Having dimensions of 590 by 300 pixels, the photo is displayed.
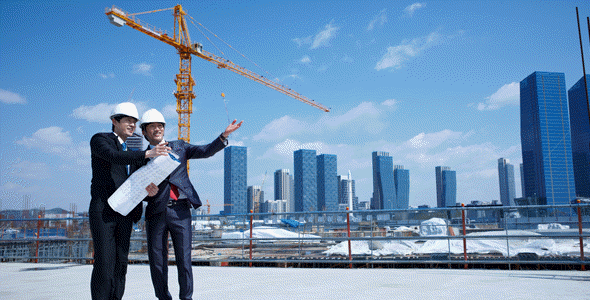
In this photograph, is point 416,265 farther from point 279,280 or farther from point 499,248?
point 279,280

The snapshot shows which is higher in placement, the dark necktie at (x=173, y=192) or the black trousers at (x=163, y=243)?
the dark necktie at (x=173, y=192)

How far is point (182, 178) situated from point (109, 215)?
661 millimetres

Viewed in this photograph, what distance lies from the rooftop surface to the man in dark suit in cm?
170

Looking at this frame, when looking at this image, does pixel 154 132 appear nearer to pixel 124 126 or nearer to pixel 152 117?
pixel 152 117

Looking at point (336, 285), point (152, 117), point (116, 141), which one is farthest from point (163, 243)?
point (336, 285)

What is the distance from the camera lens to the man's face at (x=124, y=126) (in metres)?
2.97

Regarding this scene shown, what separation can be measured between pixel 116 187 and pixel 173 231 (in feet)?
2.06

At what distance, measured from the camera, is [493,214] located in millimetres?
7105

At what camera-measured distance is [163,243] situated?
3.25 meters

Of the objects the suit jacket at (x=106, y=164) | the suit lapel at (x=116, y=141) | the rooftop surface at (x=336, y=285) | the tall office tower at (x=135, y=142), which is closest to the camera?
the suit jacket at (x=106, y=164)

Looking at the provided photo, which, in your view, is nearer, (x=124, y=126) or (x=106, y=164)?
(x=106, y=164)

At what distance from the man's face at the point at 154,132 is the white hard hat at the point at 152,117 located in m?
0.04

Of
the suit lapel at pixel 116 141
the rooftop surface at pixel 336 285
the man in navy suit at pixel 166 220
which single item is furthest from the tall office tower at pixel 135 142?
the rooftop surface at pixel 336 285

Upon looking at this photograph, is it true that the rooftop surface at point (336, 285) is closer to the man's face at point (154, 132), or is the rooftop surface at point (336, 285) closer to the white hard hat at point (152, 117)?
the man's face at point (154, 132)
